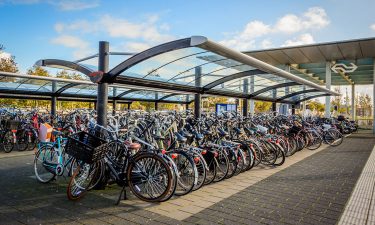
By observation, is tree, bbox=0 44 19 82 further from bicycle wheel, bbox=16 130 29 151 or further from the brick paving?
the brick paving

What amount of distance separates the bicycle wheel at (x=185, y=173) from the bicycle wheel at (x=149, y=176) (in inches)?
14.0

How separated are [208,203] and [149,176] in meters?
0.89

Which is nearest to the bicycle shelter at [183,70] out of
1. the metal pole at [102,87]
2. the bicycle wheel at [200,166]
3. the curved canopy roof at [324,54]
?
the metal pole at [102,87]

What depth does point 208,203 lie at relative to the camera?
3.97 m

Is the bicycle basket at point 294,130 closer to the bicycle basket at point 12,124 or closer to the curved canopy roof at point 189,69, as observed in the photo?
the curved canopy roof at point 189,69

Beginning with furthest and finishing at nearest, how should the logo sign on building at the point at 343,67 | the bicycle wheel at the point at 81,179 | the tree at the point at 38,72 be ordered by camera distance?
the tree at the point at 38,72
the logo sign on building at the point at 343,67
the bicycle wheel at the point at 81,179

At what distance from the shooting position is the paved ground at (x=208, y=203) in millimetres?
3387

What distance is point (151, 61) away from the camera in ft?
18.3

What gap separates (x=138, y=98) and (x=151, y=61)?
10361 millimetres

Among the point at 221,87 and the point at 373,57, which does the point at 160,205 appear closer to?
the point at 221,87

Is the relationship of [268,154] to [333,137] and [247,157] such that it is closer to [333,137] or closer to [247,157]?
[247,157]

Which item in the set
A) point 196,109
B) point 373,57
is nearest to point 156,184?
point 196,109

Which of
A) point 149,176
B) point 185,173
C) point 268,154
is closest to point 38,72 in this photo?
point 268,154

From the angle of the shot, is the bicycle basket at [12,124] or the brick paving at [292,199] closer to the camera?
the brick paving at [292,199]
